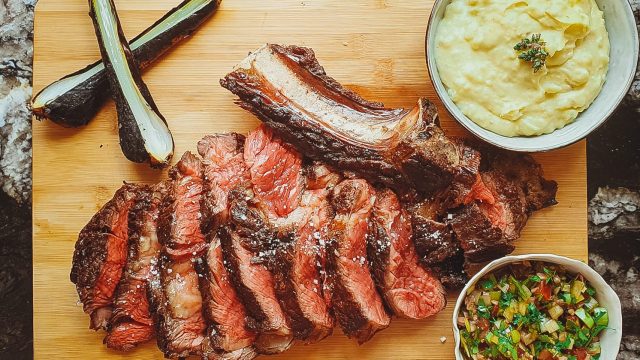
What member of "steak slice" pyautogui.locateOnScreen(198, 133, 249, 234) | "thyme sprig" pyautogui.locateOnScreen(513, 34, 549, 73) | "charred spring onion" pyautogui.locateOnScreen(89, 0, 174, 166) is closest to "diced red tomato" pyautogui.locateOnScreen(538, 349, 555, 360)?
"thyme sprig" pyautogui.locateOnScreen(513, 34, 549, 73)

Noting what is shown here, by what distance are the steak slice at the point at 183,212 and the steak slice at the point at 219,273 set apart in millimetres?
73

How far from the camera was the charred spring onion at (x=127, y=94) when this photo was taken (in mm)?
3781

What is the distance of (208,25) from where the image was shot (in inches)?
156

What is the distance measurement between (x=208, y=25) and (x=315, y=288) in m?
1.73

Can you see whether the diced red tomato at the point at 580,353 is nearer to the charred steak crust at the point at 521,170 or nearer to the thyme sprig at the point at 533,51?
the charred steak crust at the point at 521,170

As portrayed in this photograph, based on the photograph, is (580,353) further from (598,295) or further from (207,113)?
(207,113)

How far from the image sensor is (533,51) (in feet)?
10.4

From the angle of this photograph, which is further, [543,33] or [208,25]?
[208,25]

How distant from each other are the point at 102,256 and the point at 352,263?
4.65ft

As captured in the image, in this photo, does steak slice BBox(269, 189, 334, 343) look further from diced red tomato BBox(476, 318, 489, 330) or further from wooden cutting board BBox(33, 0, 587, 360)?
diced red tomato BBox(476, 318, 489, 330)

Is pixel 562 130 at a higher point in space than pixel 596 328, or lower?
higher

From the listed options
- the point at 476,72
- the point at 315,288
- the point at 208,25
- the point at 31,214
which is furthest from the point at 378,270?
Result: the point at 31,214

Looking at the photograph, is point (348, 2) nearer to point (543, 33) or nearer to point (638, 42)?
point (543, 33)

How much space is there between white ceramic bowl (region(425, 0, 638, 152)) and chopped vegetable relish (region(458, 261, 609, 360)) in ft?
2.43
